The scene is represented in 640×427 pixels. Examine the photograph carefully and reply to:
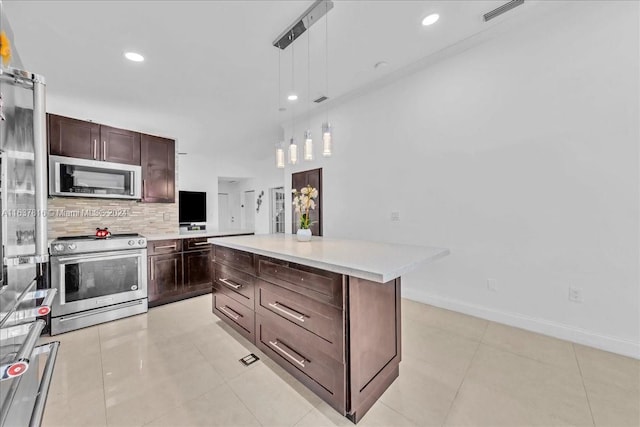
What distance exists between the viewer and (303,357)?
1.62 m

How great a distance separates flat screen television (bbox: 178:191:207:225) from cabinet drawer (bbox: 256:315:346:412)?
4.57m

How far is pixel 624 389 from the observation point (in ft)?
5.36

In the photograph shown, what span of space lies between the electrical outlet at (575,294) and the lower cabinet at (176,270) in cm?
359

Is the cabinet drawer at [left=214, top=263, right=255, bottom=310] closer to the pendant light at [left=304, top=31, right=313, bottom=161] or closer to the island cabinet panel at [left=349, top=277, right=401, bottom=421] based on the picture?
the island cabinet panel at [left=349, top=277, right=401, bottom=421]

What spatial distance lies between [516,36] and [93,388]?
4.54 meters

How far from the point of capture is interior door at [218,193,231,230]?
29.6 ft

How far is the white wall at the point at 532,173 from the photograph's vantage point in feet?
6.67

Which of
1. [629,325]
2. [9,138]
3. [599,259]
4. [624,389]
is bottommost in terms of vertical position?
[624,389]

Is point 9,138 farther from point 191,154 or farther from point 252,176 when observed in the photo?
point 252,176

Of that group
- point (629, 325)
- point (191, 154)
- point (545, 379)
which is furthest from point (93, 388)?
point (191, 154)

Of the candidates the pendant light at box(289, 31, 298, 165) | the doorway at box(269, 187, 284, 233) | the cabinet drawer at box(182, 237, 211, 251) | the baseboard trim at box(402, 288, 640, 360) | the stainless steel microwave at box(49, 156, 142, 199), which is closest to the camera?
the baseboard trim at box(402, 288, 640, 360)

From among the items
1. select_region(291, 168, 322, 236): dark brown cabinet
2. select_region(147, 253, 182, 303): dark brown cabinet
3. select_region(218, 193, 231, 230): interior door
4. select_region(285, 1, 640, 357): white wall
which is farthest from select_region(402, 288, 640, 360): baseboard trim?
select_region(218, 193, 231, 230): interior door

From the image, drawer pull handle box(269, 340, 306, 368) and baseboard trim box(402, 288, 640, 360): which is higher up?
drawer pull handle box(269, 340, 306, 368)

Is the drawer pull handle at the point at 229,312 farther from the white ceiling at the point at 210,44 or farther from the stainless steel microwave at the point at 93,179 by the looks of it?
the white ceiling at the point at 210,44
